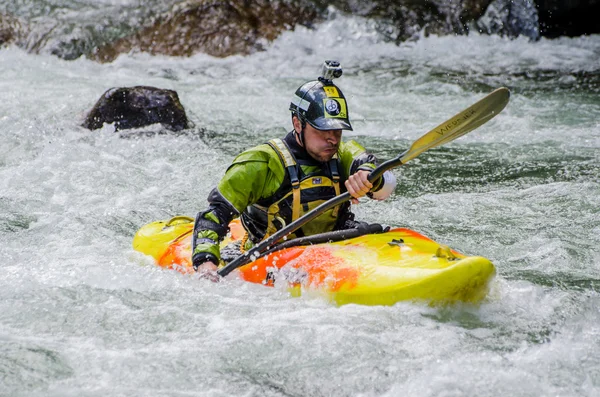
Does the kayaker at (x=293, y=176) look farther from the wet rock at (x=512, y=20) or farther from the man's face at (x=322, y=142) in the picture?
the wet rock at (x=512, y=20)

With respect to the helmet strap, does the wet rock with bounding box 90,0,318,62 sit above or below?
below

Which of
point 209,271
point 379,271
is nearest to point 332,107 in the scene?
point 379,271

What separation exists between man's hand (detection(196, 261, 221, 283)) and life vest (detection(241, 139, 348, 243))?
0.36 metres

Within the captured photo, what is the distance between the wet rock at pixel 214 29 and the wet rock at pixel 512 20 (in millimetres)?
2699

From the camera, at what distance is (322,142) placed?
4070 millimetres

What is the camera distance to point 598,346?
3535 millimetres

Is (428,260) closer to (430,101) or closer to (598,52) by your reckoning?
(430,101)

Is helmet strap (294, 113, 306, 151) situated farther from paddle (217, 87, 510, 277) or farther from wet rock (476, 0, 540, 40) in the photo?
wet rock (476, 0, 540, 40)

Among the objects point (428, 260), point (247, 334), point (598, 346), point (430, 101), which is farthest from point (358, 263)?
point (430, 101)

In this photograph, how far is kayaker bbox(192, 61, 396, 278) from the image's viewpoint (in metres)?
4.04

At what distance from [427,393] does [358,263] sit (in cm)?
83

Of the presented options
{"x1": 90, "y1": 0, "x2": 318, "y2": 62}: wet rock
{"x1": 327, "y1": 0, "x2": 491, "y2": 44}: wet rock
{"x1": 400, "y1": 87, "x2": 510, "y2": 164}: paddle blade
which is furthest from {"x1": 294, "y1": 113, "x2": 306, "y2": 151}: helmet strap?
{"x1": 327, "y1": 0, "x2": 491, "y2": 44}: wet rock

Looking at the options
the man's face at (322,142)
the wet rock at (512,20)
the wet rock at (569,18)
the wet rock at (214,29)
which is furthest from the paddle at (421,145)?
the wet rock at (569,18)

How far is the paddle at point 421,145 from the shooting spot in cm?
386
